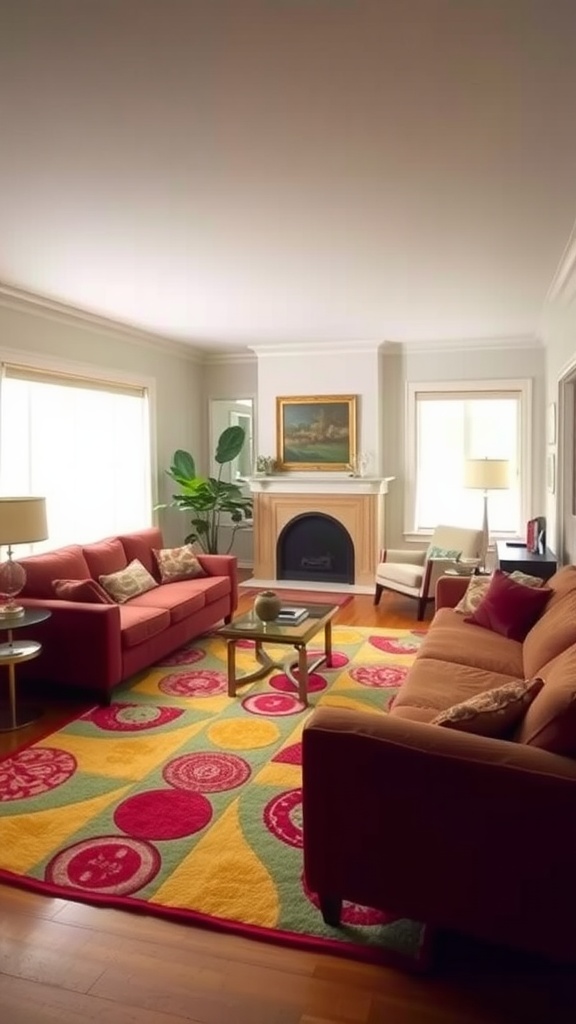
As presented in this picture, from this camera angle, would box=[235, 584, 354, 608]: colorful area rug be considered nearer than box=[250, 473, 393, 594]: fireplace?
Yes

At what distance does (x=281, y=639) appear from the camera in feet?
13.1

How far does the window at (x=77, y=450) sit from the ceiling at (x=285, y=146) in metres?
0.90

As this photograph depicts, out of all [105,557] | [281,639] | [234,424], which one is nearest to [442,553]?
[281,639]

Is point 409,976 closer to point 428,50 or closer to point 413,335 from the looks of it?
point 428,50

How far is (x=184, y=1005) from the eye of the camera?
186cm

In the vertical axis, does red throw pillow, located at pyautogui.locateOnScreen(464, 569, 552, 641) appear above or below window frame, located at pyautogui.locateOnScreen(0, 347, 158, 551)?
below

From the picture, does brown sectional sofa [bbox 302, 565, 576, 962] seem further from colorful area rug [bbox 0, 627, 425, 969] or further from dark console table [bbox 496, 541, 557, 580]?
dark console table [bbox 496, 541, 557, 580]

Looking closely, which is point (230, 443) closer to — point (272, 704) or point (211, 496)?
point (211, 496)

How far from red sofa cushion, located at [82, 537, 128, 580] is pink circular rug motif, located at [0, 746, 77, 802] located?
1.75 metres

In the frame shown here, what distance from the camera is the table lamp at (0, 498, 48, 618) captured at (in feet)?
12.3

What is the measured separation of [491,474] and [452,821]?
463 cm

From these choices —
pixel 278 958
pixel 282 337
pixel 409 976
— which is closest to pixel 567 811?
pixel 409 976

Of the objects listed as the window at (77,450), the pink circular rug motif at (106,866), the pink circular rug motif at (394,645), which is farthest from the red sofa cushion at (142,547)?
the pink circular rug motif at (106,866)

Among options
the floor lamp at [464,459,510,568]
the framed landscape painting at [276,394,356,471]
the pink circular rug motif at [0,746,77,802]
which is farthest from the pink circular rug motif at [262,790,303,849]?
the framed landscape painting at [276,394,356,471]
